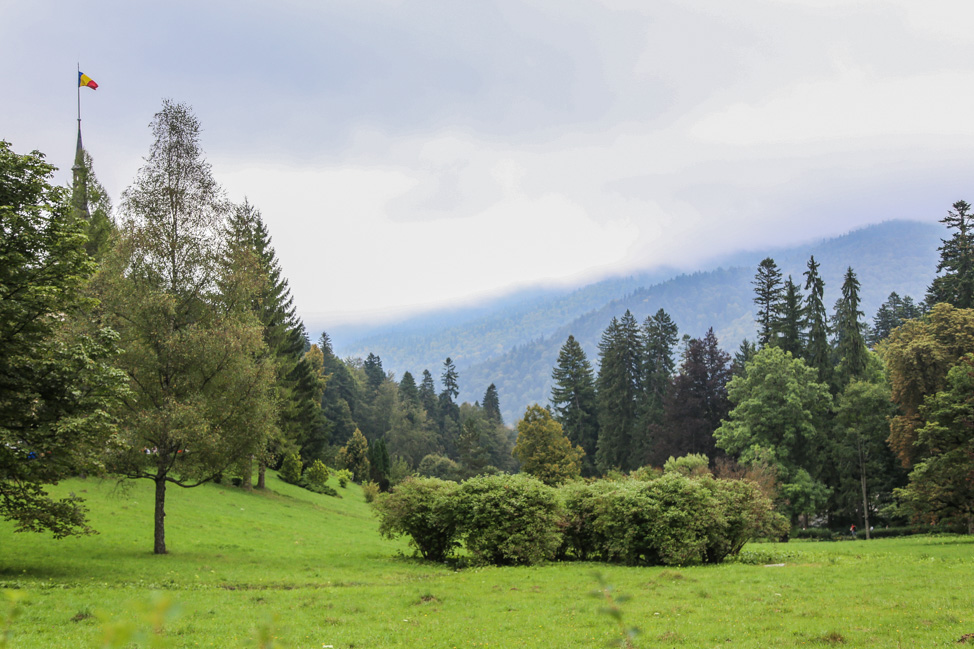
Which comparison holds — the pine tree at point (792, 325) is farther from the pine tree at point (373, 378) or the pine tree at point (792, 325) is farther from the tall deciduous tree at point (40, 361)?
the pine tree at point (373, 378)

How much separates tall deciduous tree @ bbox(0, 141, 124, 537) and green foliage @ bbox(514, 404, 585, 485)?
40.4 m

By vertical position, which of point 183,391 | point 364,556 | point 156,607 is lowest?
point 364,556

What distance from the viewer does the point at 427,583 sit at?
17.1 m

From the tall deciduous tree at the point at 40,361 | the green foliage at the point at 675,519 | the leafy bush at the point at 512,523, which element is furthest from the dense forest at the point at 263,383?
the leafy bush at the point at 512,523

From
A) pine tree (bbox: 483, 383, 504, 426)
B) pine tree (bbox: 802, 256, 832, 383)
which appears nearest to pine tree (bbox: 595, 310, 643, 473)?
pine tree (bbox: 802, 256, 832, 383)

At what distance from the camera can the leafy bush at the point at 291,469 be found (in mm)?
46875

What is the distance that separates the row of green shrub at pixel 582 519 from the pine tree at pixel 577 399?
49354mm

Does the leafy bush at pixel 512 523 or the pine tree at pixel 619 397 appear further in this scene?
the pine tree at pixel 619 397

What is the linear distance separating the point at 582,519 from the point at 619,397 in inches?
1821

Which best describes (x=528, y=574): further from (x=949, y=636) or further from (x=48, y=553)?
(x=48, y=553)

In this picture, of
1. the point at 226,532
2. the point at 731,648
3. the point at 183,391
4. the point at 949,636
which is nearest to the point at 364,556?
the point at 226,532

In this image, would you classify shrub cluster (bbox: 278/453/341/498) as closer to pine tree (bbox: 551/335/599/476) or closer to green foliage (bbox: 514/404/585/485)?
green foliage (bbox: 514/404/585/485)

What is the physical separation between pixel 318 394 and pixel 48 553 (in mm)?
37238

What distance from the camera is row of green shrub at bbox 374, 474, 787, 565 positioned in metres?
20.1
